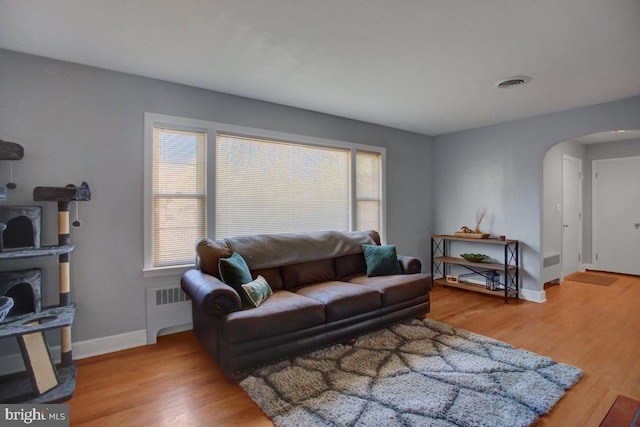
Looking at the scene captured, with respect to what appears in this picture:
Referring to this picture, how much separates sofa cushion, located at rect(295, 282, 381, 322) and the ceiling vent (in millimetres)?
2379

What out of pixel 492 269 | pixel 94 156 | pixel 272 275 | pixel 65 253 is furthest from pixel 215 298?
pixel 492 269

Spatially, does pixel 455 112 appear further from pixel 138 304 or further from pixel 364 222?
pixel 138 304

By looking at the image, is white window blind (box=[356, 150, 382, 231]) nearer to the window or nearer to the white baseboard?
the window

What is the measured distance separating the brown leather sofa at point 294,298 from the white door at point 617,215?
486cm

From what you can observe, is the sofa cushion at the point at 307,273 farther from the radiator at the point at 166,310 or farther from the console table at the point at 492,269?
the console table at the point at 492,269

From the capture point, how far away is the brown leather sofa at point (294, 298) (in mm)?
2330

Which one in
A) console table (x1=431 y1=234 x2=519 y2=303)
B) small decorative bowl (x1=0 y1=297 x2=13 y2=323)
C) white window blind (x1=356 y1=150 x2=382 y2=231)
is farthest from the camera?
white window blind (x1=356 y1=150 x2=382 y2=231)

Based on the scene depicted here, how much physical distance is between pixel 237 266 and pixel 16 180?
181cm

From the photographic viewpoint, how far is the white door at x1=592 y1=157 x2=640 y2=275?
5664 millimetres

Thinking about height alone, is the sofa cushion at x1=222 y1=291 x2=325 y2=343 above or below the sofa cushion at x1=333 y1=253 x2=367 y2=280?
below

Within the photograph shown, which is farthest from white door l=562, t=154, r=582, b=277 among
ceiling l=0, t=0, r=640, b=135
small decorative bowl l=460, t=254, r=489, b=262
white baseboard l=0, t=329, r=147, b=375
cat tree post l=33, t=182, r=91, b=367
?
cat tree post l=33, t=182, r=91, b=367

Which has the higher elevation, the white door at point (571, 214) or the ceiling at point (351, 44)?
the ceiling at point (351, 44)

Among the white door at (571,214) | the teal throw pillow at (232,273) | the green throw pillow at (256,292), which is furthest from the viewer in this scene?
the white door at (571,214)

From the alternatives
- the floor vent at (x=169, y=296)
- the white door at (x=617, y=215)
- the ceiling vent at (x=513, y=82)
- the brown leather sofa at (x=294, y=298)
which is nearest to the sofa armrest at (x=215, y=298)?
the brown leather sofa at (x=294, y=298)
